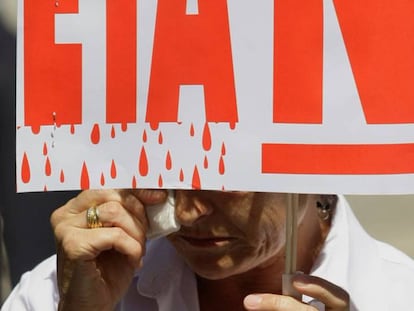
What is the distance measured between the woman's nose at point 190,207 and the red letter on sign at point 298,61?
0.27m

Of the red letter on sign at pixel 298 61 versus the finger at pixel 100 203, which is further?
the finger at pixel 100 203

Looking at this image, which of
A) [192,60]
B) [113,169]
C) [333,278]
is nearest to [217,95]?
[192,60]

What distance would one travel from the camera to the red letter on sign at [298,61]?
1.38 metres

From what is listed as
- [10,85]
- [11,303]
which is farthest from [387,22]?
[10,85]

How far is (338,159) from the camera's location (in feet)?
4.53

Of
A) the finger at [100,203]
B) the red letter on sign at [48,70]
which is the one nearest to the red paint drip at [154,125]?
the red letter on sign at [48,70]

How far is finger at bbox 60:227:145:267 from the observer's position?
160 cm

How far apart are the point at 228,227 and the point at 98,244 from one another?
20 cm

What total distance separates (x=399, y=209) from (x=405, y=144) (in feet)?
3.31

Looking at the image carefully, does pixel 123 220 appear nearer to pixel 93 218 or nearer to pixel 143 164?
pixel 93 218

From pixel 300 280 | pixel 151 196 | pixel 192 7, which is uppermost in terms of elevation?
pixel 192 7

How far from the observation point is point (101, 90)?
57.2 inches

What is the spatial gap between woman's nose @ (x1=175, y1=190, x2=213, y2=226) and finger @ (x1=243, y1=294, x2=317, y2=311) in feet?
0.63

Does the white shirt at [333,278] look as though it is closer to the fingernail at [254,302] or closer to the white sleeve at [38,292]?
the white sleeve at [38,292]
